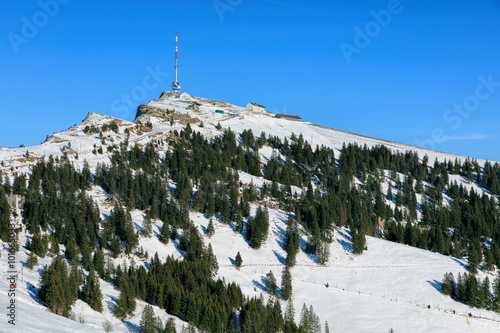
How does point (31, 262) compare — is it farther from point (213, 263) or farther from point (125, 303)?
point (213, 263)

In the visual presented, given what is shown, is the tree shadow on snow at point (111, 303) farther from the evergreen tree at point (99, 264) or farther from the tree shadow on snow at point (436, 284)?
the tree shadow on snow at point (436, 284)

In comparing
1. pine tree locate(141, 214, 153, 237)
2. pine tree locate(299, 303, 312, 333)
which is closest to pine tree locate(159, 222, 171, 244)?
pine tree locate(141, 214, 153, 237)

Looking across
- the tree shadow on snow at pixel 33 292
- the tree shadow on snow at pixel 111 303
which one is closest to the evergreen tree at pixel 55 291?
the tree shadow on snow at pixel 33 292

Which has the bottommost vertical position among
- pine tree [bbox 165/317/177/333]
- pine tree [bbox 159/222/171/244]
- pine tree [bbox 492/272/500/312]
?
pine tree [bbox 165/317/177/333]

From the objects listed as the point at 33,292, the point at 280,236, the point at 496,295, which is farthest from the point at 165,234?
the point at 496,295

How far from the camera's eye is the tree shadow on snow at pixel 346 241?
417 feet

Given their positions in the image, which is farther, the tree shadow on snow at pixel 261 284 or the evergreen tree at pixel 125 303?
the tree shadow on snow at pixel 261 284

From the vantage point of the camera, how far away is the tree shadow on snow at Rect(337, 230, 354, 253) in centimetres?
12696

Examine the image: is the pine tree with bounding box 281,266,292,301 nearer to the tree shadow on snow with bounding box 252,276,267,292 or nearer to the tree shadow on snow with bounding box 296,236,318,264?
the tree shadow on snow with bounding box 252,276,267,292

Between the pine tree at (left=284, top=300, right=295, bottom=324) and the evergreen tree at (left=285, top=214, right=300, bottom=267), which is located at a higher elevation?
the evergreen tree at (left=285, top=214, right=300, bottom=267)

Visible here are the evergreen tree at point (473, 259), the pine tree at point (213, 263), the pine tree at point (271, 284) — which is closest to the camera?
the pine tree at point (271, 284)

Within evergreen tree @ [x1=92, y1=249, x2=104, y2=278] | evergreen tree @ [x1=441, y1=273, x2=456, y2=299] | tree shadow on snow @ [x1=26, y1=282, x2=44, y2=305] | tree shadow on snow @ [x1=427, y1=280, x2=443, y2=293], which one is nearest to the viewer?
tree shadow on snow @ [x1=26, y1=282, x2=44, y2=305]

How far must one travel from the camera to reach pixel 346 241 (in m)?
130

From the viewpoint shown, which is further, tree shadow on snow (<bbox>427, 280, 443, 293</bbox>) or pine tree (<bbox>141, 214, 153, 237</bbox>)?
pine tree (<bbox>141, 214, 153, 237</bbox>)
